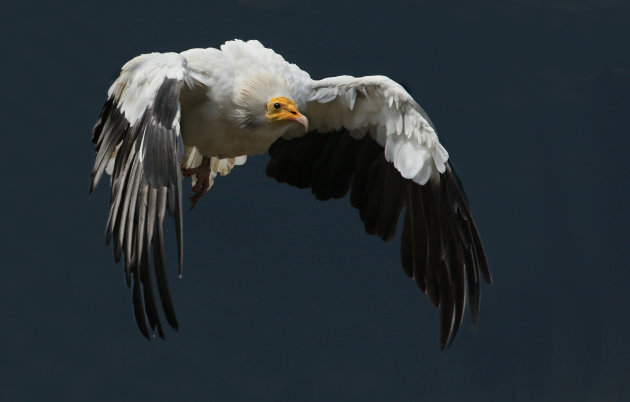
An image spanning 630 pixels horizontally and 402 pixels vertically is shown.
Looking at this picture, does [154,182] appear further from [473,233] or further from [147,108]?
[473,233]

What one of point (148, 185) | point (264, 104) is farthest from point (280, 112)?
point (148, 185)

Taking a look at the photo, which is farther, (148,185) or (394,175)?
(394,175)

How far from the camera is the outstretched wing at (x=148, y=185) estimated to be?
27.2ft

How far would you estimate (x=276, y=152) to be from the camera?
10.8 m

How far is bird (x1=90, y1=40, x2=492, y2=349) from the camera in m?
8.40

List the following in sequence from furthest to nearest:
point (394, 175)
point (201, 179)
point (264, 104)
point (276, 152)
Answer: point (276, 152)
point (201, 179)
point (394, 175)
point (264, 104)

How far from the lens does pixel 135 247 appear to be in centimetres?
834

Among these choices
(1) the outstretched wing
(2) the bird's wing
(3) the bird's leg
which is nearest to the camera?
(1) the outstretched wing

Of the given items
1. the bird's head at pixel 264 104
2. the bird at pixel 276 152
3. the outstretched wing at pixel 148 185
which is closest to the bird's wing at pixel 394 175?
the bird at pixel 276 152

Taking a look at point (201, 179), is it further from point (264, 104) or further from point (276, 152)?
point (264, 104)

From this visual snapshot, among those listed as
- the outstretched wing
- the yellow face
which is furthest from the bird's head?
the outstretched wing

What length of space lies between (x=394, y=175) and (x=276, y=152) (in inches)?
37.6

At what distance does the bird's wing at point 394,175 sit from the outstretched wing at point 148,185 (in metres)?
1.63

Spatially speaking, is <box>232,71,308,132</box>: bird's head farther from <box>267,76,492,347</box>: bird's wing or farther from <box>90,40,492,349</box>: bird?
<box>267,76,492,347</box>: bird's wing
